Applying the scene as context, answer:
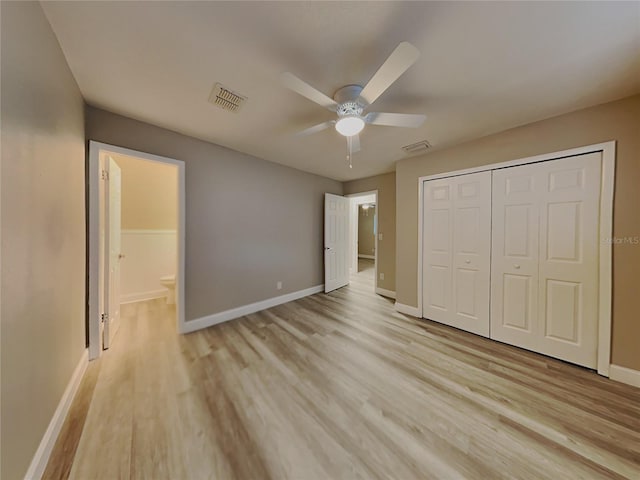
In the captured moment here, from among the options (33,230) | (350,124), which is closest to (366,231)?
(350,124)

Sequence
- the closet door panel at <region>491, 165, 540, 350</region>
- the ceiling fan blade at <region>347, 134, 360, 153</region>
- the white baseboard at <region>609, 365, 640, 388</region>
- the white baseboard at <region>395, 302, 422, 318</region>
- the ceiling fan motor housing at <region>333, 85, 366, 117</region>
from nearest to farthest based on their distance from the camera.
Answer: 1. the ceiling fan motor housing at <region>333, 85, 366, 117</region>
2. the white baseboard at <region>609, 365, 640, 388</region>
3. the ceiling fan blade at <region>347, 134, 360, 153</region>
4. the closet door panel at <region>491, 165, 540, 350</region>
5. the white baseboard at <region>395, 302, 422, 318</region>

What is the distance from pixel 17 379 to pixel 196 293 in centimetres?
177

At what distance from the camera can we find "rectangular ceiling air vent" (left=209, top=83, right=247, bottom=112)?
5.60 ft

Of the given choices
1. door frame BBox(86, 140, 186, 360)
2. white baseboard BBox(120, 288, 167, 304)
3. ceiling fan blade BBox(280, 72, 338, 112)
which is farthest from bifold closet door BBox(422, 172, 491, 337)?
white baseboard BBox(120, 288, 167, 304)

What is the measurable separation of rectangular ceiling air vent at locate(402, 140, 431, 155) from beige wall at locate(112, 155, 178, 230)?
3.53 m

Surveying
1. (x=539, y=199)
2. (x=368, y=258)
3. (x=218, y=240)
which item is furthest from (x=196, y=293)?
(x=368, y=258)

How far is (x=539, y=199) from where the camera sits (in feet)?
7.13

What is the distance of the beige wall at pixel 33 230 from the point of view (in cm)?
88

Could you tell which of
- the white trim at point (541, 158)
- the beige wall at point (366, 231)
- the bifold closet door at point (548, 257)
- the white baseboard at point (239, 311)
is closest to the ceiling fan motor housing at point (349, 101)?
the white trim at point (541, 158)

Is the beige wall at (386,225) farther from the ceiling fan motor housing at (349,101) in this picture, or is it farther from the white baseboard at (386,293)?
the ceiling fan motor housing at (349,101)

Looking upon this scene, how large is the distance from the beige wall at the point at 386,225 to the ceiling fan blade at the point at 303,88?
2.69m

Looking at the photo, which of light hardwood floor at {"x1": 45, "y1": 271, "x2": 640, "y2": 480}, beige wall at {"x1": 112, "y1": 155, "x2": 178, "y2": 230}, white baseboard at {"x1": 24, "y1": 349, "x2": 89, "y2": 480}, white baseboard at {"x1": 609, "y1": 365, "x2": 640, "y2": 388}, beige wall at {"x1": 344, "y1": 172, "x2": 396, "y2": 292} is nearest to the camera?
white baseboard at {"x1": 24, "y1": 349, "x2": 89, "y2": 480}

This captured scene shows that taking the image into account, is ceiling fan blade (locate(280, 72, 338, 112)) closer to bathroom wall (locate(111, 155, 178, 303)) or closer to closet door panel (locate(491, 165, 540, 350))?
closet door panel (locate(491, 165, 540, 350))

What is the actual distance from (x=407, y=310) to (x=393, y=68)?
3.00 m
